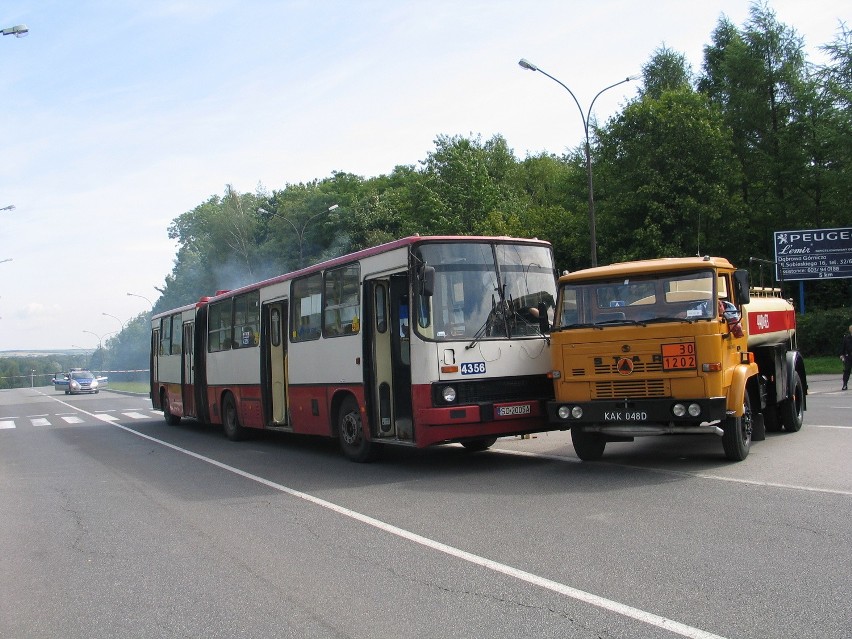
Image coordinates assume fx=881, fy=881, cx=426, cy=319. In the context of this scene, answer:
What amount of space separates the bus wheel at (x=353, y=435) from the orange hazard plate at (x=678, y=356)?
14.5 ft

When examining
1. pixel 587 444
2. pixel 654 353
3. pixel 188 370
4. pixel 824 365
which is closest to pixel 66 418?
pixel 188 370

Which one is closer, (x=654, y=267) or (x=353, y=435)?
(x=654, y=267)

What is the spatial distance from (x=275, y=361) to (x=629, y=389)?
7.66 metres

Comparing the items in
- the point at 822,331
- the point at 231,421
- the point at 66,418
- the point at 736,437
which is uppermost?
the point at 822,331

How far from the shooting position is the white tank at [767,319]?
11477mm

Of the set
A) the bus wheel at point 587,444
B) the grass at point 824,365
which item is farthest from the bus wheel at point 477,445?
the grass at point 824,365

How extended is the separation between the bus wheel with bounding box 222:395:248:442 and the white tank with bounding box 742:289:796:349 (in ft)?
33.4

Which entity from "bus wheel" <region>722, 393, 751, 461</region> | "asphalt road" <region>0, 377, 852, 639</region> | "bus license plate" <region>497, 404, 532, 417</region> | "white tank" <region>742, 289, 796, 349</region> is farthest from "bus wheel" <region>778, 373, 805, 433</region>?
"bus license plate" <region>497, 404, 532, 417</region>

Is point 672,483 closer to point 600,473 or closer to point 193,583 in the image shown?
point 600,473

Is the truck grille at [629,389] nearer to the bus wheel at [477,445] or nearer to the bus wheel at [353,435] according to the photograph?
the bus wheel at [477,445]

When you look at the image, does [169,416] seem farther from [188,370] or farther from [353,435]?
[353,435]

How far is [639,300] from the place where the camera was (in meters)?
10.3

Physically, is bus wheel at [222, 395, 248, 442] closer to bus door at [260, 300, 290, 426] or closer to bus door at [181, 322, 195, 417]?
bus door at [260, 300, 290, 426]

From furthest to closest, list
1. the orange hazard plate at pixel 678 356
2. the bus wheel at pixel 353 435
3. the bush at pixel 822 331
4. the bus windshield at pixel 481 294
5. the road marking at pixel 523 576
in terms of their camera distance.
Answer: the bush at pixel 822 331 < the bus wheel at pixel 353 435 < the bus windshield at pixel 481 294 < the orange hazard plate at pixel 678 356 < the road marking at pixel 523 576
